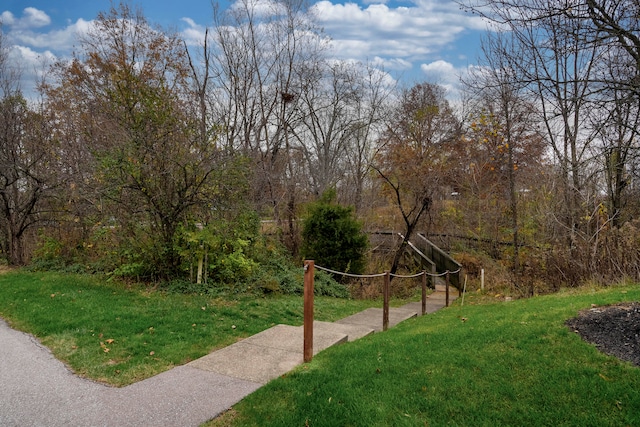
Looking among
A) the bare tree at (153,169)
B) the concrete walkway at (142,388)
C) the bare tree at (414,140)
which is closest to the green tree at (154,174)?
the bare tree at (153,169)

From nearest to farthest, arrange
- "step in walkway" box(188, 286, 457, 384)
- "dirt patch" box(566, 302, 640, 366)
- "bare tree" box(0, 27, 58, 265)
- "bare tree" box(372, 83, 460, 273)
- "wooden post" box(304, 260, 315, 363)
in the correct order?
1. "dirt patch" box(566, 302, 640, 366)
2. "step in walkway" box(188, 286, 457, 384)
3. "wooden post" box(304, 260, 315, 363)
4. "bare tree" box(0, 27, 58, 265)
5. "bare tree" box(372, 83, 460, 273)

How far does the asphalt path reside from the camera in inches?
138

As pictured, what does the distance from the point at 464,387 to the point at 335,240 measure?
28.2 ft

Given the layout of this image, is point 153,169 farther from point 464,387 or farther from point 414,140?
point 414,140

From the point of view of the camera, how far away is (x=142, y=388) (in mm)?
4109

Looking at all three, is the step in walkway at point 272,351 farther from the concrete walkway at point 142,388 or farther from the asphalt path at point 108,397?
the asphalt path at point 108,397

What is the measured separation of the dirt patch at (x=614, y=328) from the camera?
155 inches

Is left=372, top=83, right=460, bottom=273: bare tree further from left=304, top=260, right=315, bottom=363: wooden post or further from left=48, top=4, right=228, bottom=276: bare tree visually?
left=304, top=260, right=315, bottom=363: wooden post

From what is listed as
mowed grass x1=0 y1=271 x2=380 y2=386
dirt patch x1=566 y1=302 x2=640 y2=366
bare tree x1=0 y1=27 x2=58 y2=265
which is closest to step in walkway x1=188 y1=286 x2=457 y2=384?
mowed grass x1=0 y1=271 x2=380 y2=386

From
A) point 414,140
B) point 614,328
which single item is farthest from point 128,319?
point 414,140

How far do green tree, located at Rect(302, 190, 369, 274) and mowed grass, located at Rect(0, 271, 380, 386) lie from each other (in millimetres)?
2468

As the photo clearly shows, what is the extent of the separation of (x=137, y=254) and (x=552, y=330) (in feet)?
25.0

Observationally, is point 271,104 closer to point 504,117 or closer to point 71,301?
point 504,117

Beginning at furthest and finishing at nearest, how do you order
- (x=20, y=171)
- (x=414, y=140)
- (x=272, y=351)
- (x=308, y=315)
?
1. (x=414, y=140)
2. (x=20, y=171)
3. (x=272, y=351)
4. (x=308, y=315)
